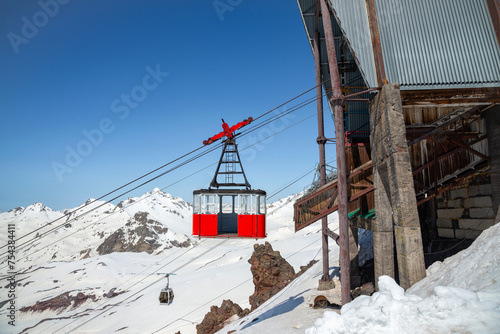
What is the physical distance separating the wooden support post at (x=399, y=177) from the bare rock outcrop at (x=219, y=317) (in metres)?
16.5

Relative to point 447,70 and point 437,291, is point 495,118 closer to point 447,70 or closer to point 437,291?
point 447,70

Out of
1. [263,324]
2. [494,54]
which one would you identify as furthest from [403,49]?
[263,324]

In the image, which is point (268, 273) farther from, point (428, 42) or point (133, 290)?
point (133, 290)

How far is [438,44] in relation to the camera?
37.2ft

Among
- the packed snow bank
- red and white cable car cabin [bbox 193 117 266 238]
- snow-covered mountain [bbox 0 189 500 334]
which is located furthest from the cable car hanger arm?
the packed snow bank

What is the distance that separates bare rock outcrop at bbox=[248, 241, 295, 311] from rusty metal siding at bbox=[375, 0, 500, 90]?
63.8 feet

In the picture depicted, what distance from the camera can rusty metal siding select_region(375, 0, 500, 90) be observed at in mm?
10992

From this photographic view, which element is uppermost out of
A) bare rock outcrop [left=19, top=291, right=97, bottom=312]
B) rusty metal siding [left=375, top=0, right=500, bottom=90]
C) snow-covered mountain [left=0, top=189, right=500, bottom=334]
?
rusty metal siding [left=375, top=0, right=500, bottom=90]

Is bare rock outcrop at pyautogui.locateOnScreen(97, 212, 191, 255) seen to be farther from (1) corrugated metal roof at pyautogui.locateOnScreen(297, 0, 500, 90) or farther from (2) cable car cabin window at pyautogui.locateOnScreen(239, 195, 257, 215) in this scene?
(1) corrugated metal roof at pyautogui.locateOnScreen(297, 0, 500, 90)

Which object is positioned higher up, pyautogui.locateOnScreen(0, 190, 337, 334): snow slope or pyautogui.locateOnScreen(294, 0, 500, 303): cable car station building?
pyautogui.locateOnScreen(294, 0, 500, 303): cable car station building

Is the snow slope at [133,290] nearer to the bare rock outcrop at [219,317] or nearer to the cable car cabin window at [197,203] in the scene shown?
the bare rock outcrop at [219,317]

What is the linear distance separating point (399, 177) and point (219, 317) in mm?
18830

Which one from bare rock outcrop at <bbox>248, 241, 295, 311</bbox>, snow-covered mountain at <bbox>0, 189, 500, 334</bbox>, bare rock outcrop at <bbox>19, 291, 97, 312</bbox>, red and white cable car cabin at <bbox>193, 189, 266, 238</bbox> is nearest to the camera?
snow-covered mountain at <bbox>0, 189, 500, 334</bbox>

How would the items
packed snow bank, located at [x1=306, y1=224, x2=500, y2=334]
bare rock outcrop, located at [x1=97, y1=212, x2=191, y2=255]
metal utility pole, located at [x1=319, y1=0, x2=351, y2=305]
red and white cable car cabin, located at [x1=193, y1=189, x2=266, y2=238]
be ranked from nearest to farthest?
packed snow bank, located at [x1=306, y1=224, x2=500, y2=334] < metal utility pole, located at [x1=319, y1=0, x2=351, y2=305] < red and white cable car cabin, located at [x1=193, y1=189, x2=266, y2=238] < bare rock outcrop, located at [x1=97, y1=212, x2=191, y2=255]
